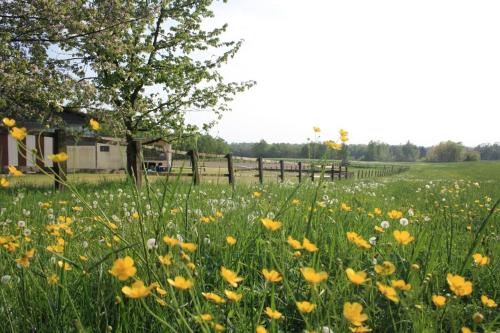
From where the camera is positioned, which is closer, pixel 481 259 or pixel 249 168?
pixel 481 259

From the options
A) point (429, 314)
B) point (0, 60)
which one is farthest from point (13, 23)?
point (429, 314)

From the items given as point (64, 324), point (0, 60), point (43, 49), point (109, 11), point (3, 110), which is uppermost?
point (109, 11)

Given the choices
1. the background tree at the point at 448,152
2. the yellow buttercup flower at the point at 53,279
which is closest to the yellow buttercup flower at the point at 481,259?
the yellow buttercup flower at the point at 53,279

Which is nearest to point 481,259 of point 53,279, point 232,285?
point 232,285

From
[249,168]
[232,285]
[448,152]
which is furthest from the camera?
[448,152]

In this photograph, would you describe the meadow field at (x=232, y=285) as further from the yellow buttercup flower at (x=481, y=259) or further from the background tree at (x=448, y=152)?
the background tree at (x=448, y=152)

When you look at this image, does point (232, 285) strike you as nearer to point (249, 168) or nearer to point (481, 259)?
point (481, 259)

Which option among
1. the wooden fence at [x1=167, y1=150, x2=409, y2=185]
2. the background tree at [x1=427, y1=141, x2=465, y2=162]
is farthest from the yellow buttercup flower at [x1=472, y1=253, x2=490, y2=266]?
the background tree at [x1=427, y1=141, x2=465, y2=162]

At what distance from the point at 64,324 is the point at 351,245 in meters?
1.73

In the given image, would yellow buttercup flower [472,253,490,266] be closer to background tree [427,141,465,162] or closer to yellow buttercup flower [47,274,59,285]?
yellow buttercup flower [47,274,59,285]

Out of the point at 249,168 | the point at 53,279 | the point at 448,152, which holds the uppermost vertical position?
the point at 448,152

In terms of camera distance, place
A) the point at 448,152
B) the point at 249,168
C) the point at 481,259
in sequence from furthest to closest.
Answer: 1. the point at 448,152
2. the point at 249,168
3. the point at 481,259

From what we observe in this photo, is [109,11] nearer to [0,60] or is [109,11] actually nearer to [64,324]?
[0,60]

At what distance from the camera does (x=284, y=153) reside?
387 feet
